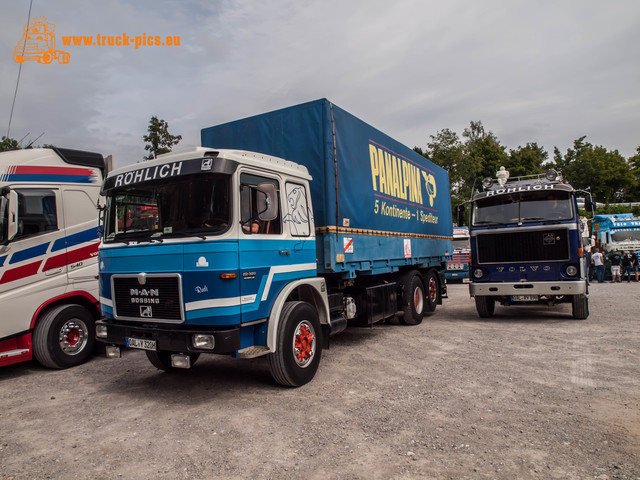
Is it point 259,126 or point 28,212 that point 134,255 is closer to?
point 28,212

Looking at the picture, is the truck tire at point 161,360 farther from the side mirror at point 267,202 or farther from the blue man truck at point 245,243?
the side mirror at point 267,202

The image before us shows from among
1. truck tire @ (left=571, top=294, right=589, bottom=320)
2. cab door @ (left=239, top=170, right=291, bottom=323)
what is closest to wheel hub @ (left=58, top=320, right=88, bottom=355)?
cab door @ (left=239, top=170, right=291, bottom=323)

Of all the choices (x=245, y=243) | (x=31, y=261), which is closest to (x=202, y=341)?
(x=245, y=243)

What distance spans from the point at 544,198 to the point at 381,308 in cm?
469

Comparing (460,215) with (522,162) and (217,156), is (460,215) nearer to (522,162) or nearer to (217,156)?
(217,156)

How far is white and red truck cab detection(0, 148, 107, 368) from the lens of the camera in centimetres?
633

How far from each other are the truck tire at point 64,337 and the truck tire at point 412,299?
5.93 m

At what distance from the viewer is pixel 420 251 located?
33.6ft

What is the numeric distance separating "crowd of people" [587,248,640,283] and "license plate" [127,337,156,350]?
69.4ft

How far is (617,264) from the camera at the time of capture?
20.9 metres

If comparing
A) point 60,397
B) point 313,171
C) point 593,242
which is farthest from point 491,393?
point 593,242

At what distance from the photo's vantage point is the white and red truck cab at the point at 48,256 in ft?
20.8

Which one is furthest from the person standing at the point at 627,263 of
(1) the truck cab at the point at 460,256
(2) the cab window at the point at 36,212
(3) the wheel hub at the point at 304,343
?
(2) the cab window at the point at 36,212

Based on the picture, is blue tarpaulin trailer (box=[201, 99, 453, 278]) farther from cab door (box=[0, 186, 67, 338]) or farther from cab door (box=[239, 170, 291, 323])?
cab door (box=[0, 186, 67, 338])
